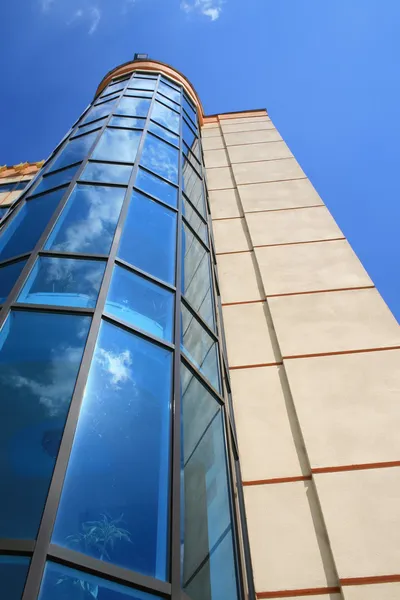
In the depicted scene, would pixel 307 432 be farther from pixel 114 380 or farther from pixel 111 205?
pixel 111 205

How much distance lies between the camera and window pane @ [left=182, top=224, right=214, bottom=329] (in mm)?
5594

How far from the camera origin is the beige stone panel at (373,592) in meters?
3.55

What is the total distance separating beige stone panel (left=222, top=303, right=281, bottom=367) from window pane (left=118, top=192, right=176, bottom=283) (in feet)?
4.75

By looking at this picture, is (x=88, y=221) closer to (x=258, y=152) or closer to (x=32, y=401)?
(x=32, y=401)

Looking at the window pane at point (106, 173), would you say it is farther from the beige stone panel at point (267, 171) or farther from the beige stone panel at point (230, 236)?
the beige stone panel at point (267, 171)

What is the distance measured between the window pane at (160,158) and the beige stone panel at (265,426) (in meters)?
3.90

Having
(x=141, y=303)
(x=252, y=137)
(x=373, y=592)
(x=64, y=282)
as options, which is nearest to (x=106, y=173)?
(x=64, y=282)

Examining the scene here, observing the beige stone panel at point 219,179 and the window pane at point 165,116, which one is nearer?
the window pane at point 165,116

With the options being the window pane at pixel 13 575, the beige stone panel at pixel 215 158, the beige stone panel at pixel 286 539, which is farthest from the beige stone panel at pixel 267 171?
the window pane at pixel 13 575

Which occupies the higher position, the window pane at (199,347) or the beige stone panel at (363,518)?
the window pane at (199,347)

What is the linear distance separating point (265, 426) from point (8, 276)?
3220 mm

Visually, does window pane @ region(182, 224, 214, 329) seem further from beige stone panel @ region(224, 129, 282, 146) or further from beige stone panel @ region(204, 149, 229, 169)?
beige stone panel @ region(224, 129, 282, 146)

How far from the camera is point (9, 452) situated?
2855 mm

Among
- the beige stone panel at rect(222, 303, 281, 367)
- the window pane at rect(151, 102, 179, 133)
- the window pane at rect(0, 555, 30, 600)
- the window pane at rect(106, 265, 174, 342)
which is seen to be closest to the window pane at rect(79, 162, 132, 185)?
the window pane at rect(106, 265, 174, 342)
